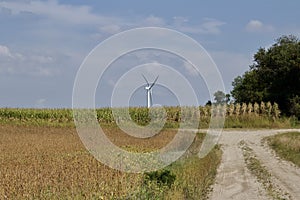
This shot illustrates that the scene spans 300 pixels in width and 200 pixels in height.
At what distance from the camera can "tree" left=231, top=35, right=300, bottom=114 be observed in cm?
5859

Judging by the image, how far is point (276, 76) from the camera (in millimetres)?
61656

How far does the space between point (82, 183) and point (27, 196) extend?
6.74 ft

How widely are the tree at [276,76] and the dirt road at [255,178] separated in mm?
31824

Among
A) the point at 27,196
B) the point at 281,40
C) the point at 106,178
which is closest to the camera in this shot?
the point at 27,196

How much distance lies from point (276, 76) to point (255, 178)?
4540 centimetres

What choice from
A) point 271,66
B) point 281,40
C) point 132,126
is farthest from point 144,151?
point 281,40

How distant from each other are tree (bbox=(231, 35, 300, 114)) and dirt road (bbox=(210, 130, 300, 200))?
31.8 meters

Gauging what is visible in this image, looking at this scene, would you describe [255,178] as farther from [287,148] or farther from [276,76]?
[276,76]

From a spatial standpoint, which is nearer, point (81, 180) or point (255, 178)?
point (81, 180)

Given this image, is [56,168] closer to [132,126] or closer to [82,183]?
[82,183]

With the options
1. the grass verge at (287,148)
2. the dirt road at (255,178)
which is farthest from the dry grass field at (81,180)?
the grass verge at (287,148)

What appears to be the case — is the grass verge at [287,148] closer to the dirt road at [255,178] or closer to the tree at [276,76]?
the dirt road at [255,178]

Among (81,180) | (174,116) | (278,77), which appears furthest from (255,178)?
(278,77)

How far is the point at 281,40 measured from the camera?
67.5 meters
